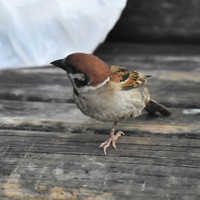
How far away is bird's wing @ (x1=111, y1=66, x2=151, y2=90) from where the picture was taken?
1623 millimetres

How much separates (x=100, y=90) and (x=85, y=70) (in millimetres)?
155

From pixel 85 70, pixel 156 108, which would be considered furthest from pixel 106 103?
pixel 156 108

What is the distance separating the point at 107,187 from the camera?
1.21 meters

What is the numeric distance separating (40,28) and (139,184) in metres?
2.50

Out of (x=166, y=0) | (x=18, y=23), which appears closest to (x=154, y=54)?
(x=166, y=0)

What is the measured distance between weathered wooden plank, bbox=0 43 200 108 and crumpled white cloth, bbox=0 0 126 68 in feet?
0.70

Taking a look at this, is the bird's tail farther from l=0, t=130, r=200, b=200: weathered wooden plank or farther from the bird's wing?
l=0, t=130, r=200, b=200: weathered wooden plank

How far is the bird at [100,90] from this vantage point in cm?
142

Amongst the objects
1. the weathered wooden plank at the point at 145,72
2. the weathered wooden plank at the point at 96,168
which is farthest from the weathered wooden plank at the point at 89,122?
the weathered wooden plank at the point at 145,72

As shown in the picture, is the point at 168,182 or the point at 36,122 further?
the point at 36,122

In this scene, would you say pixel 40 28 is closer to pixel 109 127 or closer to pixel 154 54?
pixel 154 54

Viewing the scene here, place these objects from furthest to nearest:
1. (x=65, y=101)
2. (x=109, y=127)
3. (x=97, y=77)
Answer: (x=65, y=101) < (x=109, y=127) < (x=97, y=77)

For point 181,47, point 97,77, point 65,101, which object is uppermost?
point 97,77

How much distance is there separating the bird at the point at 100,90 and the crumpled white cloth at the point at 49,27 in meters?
1.79
